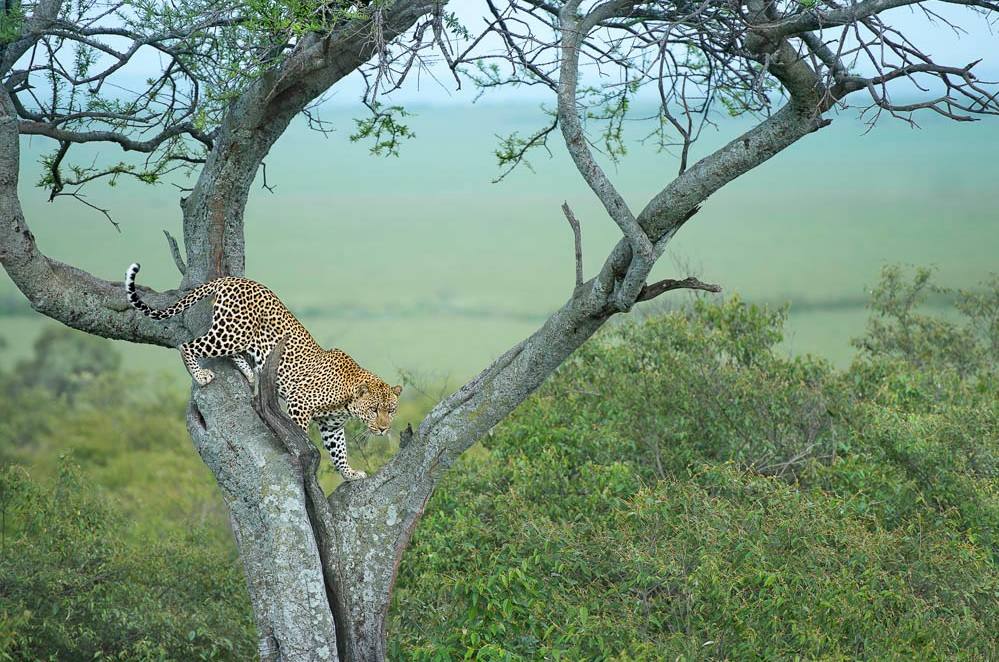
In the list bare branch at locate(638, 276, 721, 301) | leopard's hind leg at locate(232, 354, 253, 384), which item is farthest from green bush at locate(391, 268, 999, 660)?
leopard's hind leg at locate(232, 354, 253, 384)

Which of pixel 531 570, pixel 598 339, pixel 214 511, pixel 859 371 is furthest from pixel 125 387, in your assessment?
pixel 531 570

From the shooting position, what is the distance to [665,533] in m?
6.22

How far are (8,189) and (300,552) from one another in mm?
2743

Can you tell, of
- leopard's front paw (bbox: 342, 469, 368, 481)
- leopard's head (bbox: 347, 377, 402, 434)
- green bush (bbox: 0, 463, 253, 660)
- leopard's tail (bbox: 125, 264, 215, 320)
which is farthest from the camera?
green bush (bbox: 0, 463, 253, 660)

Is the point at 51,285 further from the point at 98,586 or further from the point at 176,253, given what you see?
the point at 98,586

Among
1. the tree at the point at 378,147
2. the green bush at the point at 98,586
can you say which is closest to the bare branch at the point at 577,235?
the tree at the point at 378,147

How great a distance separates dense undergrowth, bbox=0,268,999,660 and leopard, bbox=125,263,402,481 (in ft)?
3.68

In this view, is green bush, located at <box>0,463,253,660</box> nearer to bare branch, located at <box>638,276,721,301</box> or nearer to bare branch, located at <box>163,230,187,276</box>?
bare branch, located at <box>163,230,187,276</box>

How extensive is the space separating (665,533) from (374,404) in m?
1.83

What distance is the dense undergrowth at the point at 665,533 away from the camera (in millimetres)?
5520

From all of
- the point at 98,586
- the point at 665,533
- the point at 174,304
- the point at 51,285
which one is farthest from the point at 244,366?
the point at 98,586

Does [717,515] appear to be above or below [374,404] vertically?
below

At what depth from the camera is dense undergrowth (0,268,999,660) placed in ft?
18.1

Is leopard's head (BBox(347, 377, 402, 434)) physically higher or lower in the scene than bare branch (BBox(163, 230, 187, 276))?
lower
